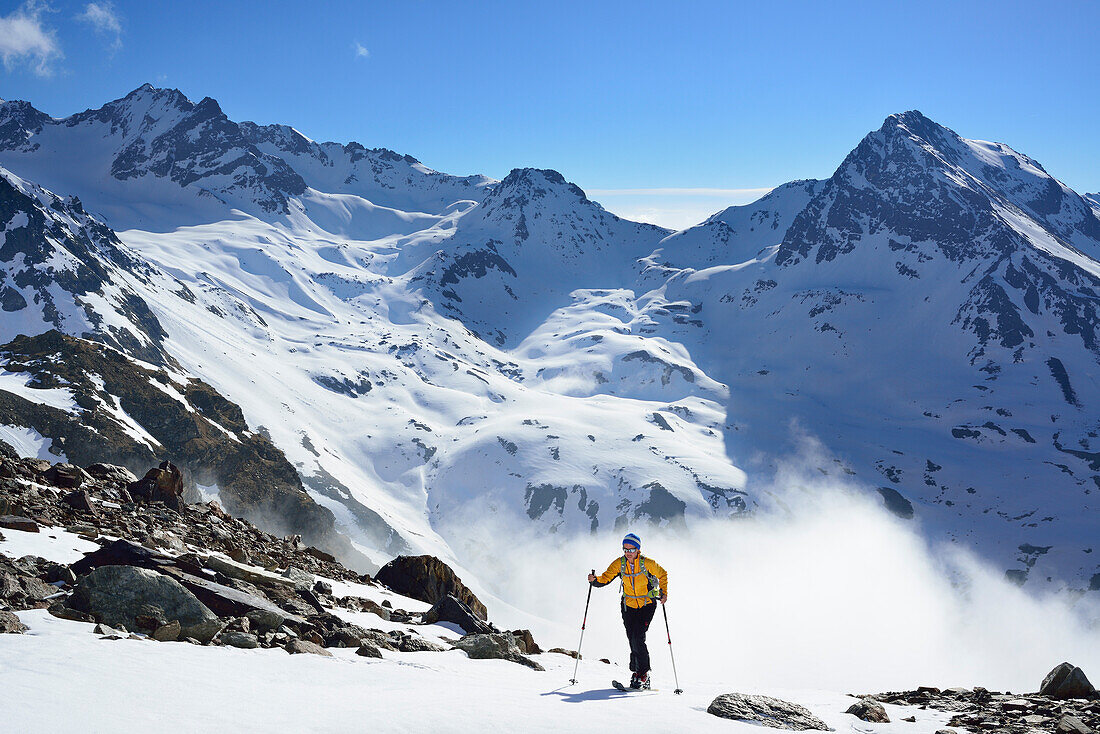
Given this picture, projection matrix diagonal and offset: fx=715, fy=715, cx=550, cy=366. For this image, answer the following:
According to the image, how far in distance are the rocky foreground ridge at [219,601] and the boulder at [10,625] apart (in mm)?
17

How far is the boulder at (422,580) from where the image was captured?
2433 centimetres

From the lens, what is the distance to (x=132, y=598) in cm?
1155

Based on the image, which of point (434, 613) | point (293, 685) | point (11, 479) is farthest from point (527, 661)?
point (11, 479)

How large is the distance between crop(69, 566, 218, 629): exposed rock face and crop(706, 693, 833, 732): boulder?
842cm

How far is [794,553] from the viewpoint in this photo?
197625mm

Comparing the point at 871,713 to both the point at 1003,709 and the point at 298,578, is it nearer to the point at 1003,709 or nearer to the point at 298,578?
the point at 1003,709

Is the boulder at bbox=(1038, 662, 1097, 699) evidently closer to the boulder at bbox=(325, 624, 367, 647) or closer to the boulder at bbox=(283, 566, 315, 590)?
the boulder at bbox=(325, 624, 367, 647)

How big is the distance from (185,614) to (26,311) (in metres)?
164

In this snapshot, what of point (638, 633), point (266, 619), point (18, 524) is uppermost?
point (18, 524)

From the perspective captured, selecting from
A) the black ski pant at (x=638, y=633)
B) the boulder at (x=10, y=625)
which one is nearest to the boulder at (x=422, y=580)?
the black ski pant at (x=638, y=633)

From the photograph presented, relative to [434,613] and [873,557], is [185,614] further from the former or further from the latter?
[873,557]

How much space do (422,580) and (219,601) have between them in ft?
40.8

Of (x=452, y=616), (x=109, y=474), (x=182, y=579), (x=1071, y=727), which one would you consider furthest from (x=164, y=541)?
(x=1071, y=727)

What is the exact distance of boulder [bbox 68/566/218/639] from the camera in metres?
11.2
